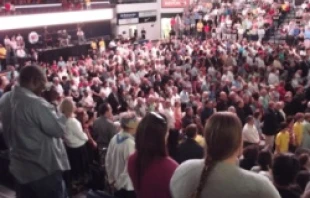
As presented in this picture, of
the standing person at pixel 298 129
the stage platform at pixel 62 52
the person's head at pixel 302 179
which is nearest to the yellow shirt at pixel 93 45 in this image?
the stage platform at pixel 62 52

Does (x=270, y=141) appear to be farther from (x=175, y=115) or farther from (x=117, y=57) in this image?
(x=117, y=57)

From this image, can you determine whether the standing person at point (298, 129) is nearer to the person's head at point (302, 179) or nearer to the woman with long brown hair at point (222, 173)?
the person's head at point (302, 179)

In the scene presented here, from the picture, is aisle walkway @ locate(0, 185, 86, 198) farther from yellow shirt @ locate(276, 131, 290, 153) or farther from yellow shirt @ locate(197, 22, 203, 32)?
yellow shirt @ locate(197, 22, 203, 32)

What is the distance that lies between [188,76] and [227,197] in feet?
38.5

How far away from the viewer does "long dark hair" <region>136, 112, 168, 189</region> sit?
2365 mm

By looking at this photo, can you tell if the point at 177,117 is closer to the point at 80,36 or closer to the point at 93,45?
the point at 93,45

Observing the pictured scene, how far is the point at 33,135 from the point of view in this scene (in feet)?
9.67

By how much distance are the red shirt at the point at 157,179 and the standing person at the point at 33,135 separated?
788 mm

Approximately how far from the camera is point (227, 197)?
5.97 feet

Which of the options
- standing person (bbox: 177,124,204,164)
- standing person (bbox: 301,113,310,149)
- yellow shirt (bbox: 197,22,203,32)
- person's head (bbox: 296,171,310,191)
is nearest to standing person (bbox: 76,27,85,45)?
yellow shirt (bbox: 197,22,203,32)

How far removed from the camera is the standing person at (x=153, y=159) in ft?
7.73

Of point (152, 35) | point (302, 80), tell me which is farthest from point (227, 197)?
point (152, 35)

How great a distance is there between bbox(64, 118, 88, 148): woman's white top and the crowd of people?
0.01 meters

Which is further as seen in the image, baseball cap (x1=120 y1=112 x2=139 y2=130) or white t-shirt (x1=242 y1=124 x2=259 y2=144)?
white t-shirt (x1=242 y1=124 x2=259 y2=144)
